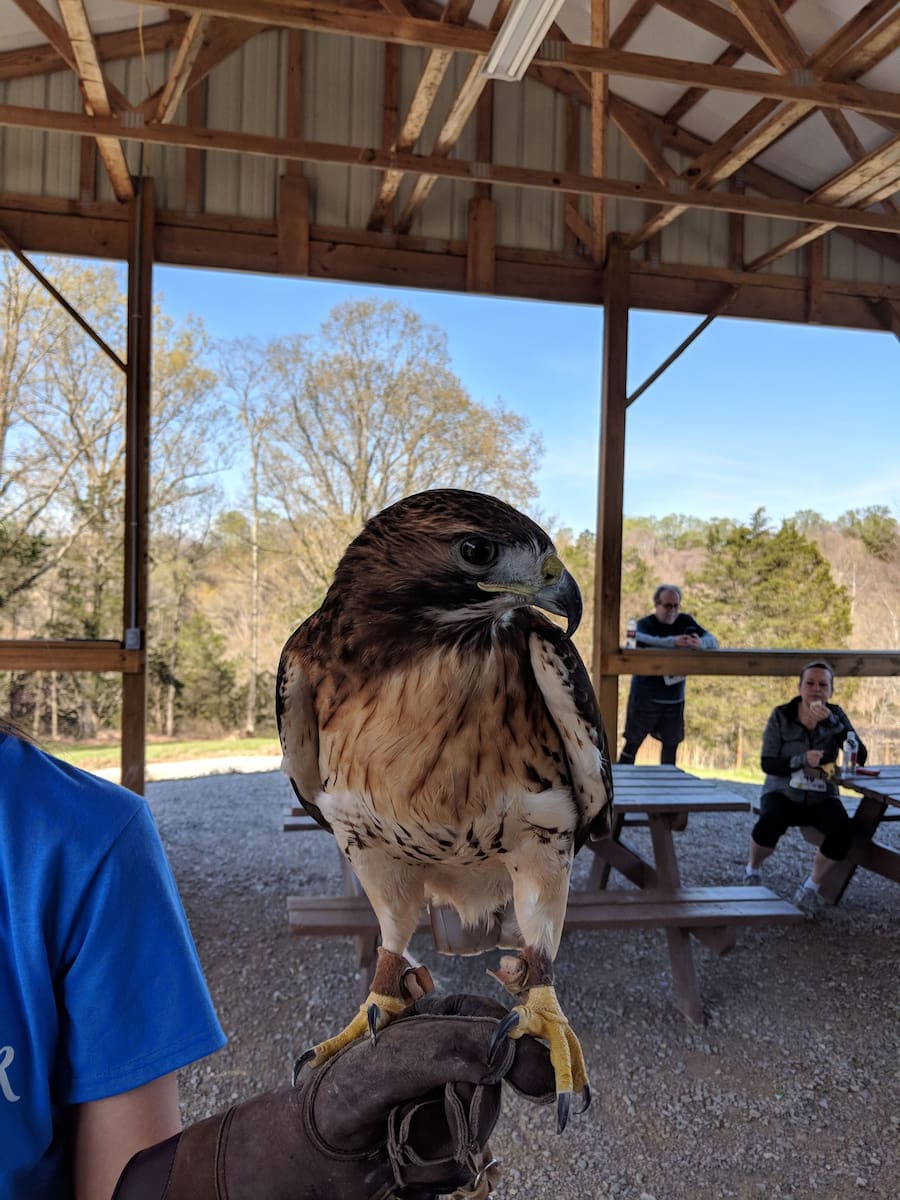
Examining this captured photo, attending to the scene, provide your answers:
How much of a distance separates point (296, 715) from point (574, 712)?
1.39ft

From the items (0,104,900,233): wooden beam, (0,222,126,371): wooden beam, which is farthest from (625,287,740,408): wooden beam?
(0,222,126,371): wooden beam

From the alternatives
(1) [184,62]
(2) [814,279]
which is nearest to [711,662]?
(2) [814,279]

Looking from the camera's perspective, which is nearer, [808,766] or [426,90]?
[426,90]

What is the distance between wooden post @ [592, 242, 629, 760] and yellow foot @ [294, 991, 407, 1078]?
6.01m

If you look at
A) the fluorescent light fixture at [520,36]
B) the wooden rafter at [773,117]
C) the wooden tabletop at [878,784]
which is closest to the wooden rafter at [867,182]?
the wooden rafter at [773,117]

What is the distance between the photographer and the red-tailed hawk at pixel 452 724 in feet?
3.50

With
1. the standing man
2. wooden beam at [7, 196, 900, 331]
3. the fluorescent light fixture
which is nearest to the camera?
the fluorescent light fixture

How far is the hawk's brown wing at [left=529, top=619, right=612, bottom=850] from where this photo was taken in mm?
1171

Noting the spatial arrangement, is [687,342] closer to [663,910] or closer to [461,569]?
[663,910]

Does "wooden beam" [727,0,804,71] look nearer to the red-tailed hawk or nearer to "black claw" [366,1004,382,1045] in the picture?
the red-tailed hawk

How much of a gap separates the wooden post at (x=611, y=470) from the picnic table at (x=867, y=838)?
87.2 inches

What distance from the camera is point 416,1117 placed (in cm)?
110

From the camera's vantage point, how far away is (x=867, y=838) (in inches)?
202

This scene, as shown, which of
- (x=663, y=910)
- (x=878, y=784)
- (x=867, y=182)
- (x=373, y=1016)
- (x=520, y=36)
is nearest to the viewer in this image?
(x=373, y=1016)
